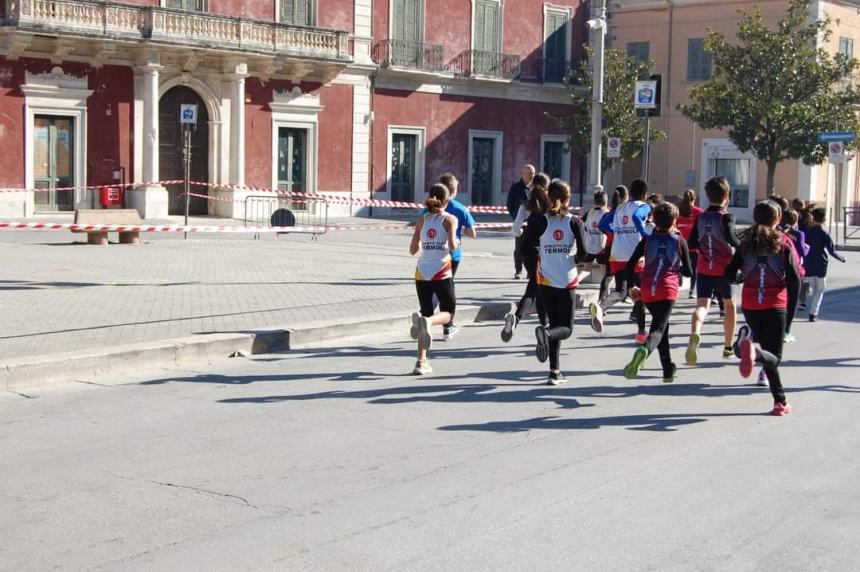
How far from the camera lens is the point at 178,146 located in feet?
114

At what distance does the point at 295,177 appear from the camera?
37.5 meters

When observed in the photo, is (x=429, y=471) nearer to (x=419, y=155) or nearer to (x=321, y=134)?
(x=321, y=134)

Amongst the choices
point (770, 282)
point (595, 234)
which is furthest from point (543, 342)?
point (595, 234)

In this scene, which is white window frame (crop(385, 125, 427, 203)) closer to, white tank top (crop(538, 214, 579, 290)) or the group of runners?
the group of runners

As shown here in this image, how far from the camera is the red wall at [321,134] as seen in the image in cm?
3584

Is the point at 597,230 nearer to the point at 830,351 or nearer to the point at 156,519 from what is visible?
the point at 830,351

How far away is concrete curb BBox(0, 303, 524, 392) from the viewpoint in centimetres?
1000

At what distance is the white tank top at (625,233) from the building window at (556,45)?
31.4 m

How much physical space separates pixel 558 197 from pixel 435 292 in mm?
1693

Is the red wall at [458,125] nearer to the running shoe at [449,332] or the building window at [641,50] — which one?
the building window at [641,50]

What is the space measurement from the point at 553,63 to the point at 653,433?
37.4m

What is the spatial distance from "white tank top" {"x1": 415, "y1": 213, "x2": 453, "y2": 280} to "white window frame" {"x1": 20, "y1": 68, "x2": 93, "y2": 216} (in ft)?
73.9

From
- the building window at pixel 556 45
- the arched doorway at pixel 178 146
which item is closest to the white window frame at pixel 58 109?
the arched doorway at pixel 178 146

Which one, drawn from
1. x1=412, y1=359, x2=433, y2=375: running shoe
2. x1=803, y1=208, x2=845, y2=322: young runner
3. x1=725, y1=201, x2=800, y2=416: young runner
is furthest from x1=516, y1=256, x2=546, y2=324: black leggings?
x1=803, y1=208, x2=845, y2=322: young runner
